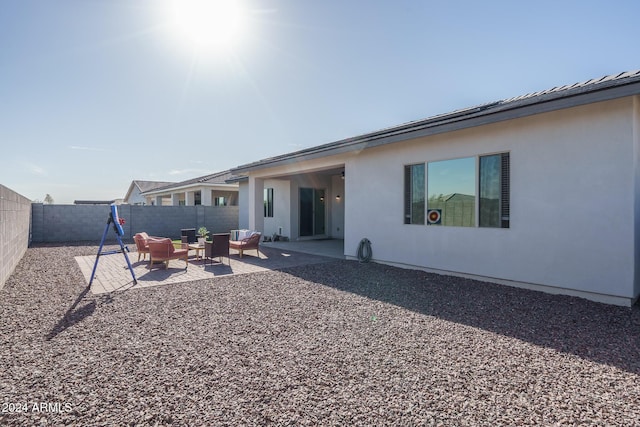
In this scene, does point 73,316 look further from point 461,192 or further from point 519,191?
point 519,191

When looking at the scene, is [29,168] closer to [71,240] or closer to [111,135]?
[71,240]

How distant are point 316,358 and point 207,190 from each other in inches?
776

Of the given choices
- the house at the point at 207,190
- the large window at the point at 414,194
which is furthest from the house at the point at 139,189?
the large window at the point at 414,194

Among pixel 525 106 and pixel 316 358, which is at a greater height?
pixel 525 106

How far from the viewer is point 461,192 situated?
7.08 m

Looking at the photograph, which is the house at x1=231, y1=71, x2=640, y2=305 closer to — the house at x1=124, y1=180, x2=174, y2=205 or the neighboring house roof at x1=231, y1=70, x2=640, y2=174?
the neighboring house roof at x1=231, y1=70, x2=640, y2=174

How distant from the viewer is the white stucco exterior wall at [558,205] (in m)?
5.06

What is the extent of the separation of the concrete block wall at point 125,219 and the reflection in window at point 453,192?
583 inches

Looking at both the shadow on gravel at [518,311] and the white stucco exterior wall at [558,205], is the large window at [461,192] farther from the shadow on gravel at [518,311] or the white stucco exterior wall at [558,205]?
the shadow on gravel at [518,311]

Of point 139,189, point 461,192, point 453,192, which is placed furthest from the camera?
point 139,189

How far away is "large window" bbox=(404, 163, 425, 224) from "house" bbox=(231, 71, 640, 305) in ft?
0.09

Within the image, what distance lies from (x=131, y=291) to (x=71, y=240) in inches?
505

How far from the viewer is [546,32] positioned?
802 cm

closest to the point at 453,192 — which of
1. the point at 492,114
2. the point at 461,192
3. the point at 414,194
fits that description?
the point at 461,192
